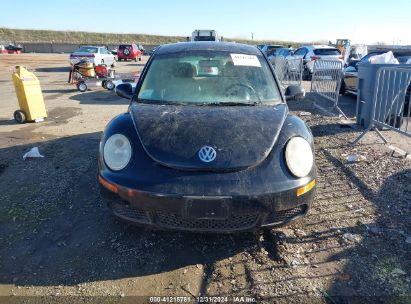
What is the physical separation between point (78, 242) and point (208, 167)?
1.45 m

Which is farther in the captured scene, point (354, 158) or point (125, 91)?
point (354, 158)

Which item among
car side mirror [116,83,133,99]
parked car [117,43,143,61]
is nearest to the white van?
parked car [117,43,143,61]

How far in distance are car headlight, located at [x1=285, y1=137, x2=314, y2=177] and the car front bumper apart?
0.43 feet

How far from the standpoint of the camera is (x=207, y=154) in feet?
8.55

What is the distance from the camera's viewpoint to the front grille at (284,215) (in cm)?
265

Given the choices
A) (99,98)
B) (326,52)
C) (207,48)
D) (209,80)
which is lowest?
(99,98)

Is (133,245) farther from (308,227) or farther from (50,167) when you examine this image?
(50,167)

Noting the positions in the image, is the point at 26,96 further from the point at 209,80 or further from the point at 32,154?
the point at 209,80

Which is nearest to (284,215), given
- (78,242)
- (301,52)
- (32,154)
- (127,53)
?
(78,242)

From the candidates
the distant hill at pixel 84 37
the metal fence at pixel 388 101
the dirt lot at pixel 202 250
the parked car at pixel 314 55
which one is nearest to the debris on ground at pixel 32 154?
the dirt lot at pixel 202 250

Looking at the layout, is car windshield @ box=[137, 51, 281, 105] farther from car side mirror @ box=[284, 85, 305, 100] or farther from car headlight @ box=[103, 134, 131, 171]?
car headlight @ box=[103, 134, 131, 171]

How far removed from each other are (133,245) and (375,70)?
218 inches

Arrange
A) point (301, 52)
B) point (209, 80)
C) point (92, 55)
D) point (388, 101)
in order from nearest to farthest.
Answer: point (209, 80)
point (388, 101)
point (301, 52)
point (92, 55)

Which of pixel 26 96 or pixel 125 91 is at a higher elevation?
pixel 125 91
